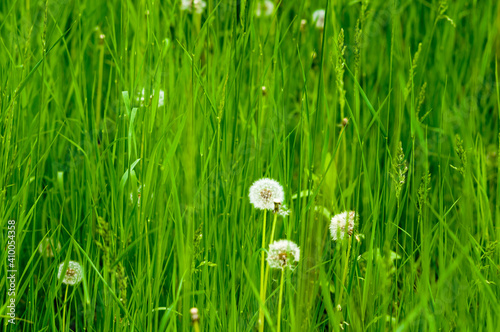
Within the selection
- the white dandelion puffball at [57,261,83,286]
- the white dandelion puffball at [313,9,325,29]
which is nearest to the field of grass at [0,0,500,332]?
the white dandelion puffball at [57,261,83,286]

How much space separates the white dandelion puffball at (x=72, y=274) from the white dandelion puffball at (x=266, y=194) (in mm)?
411

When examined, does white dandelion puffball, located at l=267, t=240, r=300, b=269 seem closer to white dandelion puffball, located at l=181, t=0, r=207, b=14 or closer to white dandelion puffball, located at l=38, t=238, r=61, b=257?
white dandelion puffball, located at l=38, t=238, r=61, b=257

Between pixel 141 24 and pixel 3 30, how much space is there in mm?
503

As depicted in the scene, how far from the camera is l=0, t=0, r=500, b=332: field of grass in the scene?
107 centimetres

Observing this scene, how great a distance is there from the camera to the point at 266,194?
3.71ft

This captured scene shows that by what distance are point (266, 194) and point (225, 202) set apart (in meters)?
0.10

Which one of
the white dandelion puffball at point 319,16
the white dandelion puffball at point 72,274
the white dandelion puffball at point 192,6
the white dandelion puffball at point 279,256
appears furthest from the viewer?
the white dandelion puffball at point 319,16

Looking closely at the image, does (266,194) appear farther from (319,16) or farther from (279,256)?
(319,16)

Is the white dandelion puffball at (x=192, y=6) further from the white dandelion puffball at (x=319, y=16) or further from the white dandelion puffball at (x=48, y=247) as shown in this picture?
the white dandelion puffball at (x=48, y=247)

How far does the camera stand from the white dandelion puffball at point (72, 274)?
116 centimetres

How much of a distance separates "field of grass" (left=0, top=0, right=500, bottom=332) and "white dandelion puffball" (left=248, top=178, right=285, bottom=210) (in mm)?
38

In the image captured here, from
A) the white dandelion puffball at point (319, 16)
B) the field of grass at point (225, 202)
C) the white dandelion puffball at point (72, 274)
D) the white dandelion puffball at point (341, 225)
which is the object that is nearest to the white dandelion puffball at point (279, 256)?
the field of grass at point (225, 202)

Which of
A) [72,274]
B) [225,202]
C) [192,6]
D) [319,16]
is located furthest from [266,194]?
[319,16]

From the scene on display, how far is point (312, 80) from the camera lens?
6.49 feet
